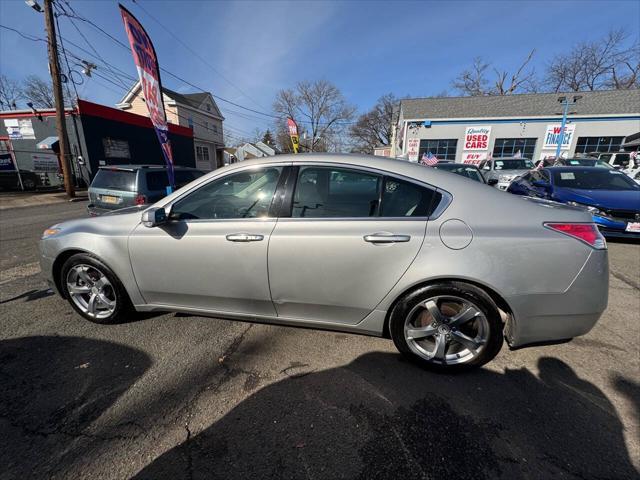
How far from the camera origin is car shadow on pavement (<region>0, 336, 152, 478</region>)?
1.65m

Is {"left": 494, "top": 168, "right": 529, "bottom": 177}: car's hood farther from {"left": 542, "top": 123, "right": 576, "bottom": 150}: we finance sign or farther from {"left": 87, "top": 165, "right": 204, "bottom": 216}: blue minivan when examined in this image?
{"left": 542, "top": 123, "right": 576, "bottom": 150}: we finance sign

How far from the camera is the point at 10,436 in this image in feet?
5.74

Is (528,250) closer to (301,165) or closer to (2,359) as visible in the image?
(301,165)

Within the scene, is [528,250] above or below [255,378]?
above

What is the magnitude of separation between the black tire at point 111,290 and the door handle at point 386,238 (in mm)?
2382

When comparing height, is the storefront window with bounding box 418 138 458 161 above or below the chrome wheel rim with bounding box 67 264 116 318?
above

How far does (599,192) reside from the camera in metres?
5.55

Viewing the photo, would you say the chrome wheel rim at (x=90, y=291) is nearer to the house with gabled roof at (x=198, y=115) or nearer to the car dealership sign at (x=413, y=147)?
the car dealership sign at (x=413, y=147)

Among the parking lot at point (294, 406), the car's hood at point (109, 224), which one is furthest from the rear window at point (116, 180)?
the parking lot at point (294, 406)

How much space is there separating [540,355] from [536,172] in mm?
6508

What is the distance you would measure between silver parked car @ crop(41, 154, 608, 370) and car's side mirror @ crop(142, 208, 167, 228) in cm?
2

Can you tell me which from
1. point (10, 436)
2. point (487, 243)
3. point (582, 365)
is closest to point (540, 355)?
point (582, 365)

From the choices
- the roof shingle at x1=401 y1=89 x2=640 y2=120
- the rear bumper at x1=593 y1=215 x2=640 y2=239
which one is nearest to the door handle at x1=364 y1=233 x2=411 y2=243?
the rear bumper at x1=593 y1=215 x2=640 y2=239

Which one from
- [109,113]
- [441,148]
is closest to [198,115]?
[109,113]
